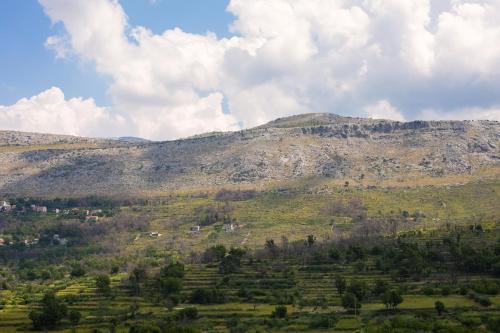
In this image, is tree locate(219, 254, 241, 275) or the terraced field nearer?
the terraced field

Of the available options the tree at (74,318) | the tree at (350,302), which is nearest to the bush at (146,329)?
the tree at (74,318)

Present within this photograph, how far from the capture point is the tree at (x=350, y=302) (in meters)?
83.6

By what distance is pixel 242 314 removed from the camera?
86.7m

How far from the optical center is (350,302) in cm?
8375

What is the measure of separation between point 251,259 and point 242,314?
38.3 metres

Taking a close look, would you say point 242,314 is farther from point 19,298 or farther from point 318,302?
point 19,298

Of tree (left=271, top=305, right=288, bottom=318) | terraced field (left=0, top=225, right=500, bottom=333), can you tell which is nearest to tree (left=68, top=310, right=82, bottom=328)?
terraced field (left=0, top=225, right=500, bottom=333)

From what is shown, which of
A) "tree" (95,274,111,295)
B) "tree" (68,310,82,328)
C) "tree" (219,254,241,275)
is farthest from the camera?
"tree" (219,254,241,275)

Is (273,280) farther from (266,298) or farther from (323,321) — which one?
(323,321)

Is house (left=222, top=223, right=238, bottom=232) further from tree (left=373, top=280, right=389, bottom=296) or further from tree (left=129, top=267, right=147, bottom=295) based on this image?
tree (left=373, top=280, right=389, bottom=296)

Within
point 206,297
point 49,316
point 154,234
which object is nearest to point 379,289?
point 206,297

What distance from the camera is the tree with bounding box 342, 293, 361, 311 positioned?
83.6 meters

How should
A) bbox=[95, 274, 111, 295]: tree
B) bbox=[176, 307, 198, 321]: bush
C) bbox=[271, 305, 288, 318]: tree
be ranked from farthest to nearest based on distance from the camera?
1. bbox=[95, 274, 111, 295]: tree
2. bbox=[176, 307, 198, 321]: bush
3. bbox=[271, 305, 288, 318]: tree

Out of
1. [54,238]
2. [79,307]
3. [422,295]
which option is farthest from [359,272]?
[54,238]
